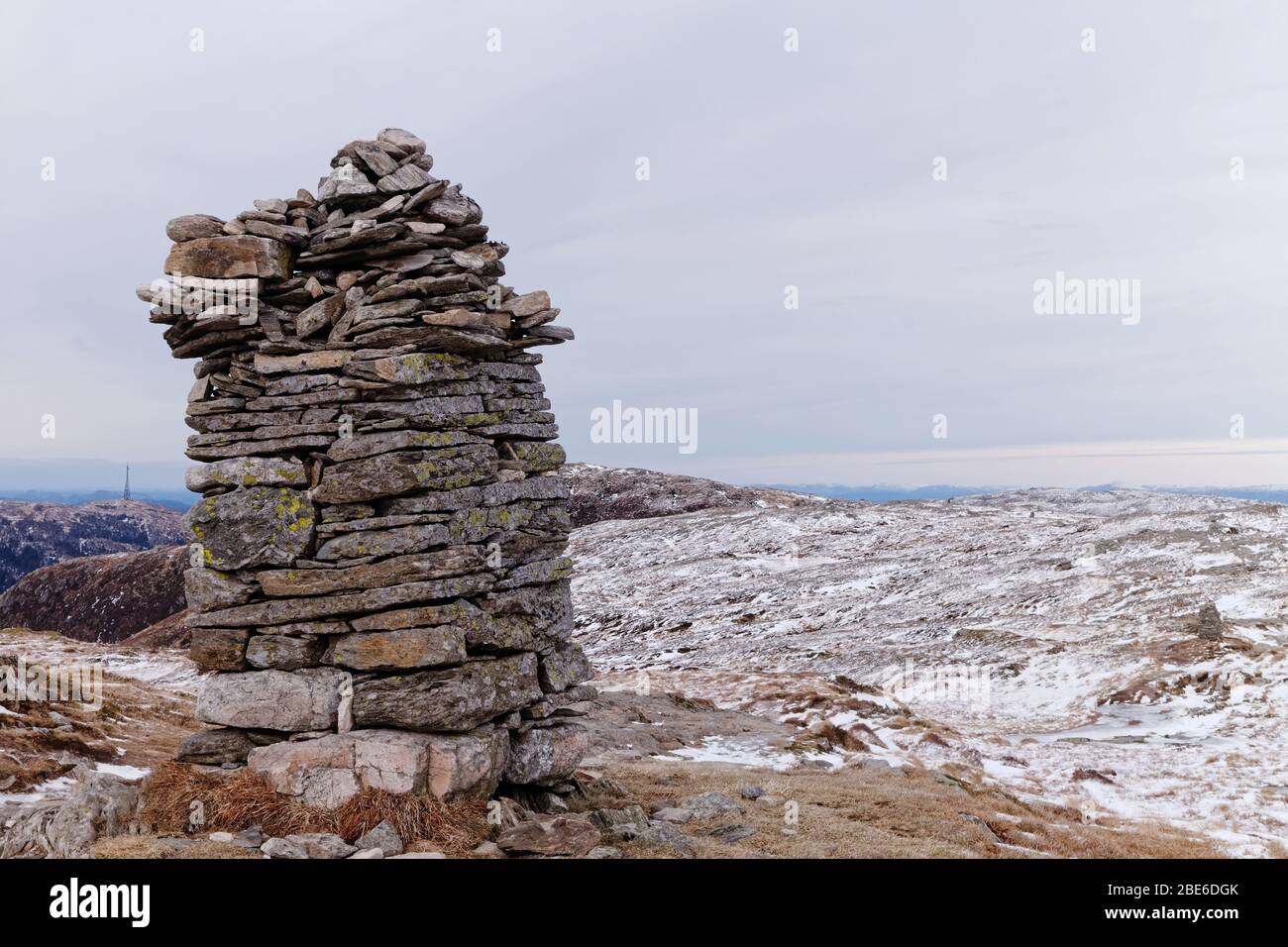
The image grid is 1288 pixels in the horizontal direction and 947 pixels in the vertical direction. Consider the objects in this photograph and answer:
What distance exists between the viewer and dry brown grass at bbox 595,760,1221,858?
15.7 meters

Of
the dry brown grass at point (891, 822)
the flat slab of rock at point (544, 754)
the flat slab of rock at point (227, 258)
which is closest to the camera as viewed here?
the flat slab of rock at point (227, 258)

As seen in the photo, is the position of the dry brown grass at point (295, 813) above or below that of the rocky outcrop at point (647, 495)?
below

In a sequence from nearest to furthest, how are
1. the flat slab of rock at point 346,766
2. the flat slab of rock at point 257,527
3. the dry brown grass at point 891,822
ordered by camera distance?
the flat slab of rock at point 346,766 → the flat slab of rock at point 257,527 → the dry brown grass at point 891,822

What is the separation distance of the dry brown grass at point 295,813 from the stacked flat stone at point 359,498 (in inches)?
10.5

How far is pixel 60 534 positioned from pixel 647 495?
465ft

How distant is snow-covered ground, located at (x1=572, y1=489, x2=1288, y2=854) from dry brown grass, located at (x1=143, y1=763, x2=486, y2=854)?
1595 centimetres

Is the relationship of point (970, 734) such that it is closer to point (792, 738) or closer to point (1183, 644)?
point (792, 738)

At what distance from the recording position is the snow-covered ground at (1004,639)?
25.2m

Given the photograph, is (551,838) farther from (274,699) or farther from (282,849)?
(274,699)

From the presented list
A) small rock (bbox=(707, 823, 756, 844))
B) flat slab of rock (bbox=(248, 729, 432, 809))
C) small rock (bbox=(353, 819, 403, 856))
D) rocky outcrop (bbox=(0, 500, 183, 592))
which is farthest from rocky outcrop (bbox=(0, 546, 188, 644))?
rocky outcrop (bbox=(0, 500, 183, 592))

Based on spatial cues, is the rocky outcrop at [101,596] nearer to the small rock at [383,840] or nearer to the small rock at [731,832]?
the small rock at [383,840]

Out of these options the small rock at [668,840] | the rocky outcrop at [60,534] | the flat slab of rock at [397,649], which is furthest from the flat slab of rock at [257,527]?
the rocky outcrop at [60,534]

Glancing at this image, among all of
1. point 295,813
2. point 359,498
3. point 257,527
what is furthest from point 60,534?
point 295,813
